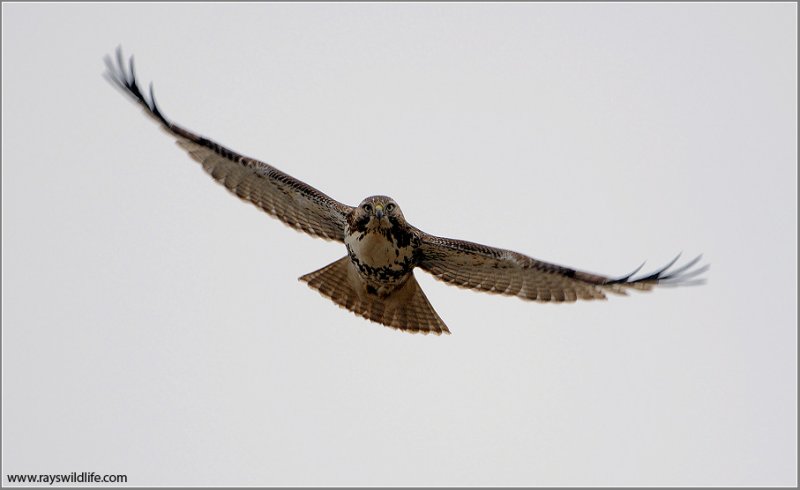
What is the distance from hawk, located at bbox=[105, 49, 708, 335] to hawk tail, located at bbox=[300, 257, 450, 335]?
0.01 meters

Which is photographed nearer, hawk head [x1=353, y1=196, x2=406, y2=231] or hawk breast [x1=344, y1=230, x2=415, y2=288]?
hawk head [x1=353, y1=196, x2=406, y2=231]

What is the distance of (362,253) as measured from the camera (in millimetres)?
12750

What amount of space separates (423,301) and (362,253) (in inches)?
54.3

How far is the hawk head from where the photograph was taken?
40.3 ft

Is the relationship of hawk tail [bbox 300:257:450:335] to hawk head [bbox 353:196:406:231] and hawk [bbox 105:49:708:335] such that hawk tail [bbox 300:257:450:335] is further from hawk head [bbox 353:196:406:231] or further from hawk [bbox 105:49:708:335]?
hawk head [bbox 353:196:406:231]

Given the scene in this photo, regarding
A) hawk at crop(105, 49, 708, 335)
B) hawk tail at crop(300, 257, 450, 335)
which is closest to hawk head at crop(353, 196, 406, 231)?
hawk at crop(105, 49, 708, 335)

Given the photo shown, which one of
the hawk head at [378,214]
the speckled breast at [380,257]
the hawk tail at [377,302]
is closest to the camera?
the hawk head at [378,214]

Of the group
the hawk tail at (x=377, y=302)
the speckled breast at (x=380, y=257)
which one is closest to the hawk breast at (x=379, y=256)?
the speckled breast at (x=380, y=257)

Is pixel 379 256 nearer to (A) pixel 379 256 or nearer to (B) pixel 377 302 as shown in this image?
(A) pixel 379 256

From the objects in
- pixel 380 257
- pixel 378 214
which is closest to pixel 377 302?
pixel 380 257

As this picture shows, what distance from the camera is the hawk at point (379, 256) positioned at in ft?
41.1

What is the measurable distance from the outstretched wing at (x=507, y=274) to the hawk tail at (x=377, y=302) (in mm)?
591

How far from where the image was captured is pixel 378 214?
1225 cm

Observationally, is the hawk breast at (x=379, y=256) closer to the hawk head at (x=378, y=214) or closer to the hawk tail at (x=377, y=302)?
the hawk head at (x=378, y=214)
